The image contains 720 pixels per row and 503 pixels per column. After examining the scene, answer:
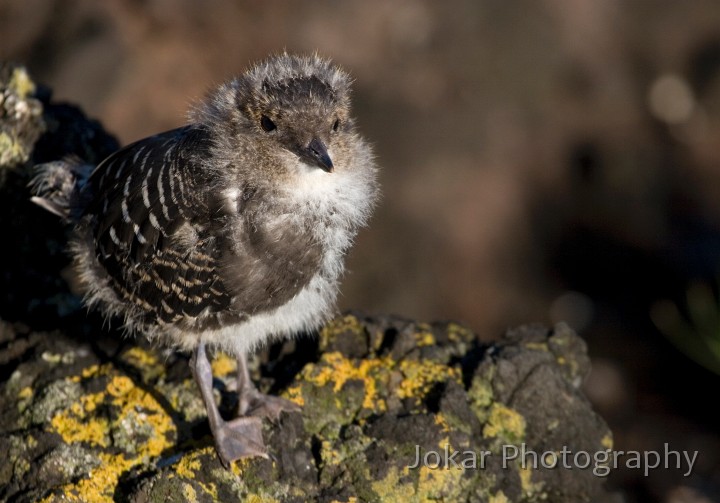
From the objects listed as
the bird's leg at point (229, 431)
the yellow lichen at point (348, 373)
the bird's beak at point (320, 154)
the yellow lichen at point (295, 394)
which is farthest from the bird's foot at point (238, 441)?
the bird's beak at point (320, 154)

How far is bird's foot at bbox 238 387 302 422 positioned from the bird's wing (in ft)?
2.00

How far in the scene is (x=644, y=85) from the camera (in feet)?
36.7

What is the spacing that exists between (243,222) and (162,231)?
51 cm

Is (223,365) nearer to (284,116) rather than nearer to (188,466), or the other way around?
(188,466)

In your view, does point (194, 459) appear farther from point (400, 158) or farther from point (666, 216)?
point (666, 216)

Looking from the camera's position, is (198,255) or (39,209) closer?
(198,255)

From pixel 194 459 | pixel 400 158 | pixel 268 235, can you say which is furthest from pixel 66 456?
pixel 400 158

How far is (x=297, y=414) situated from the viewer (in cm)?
515

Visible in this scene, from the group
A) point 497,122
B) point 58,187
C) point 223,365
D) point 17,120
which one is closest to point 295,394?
point 223,365

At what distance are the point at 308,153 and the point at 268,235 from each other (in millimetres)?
480

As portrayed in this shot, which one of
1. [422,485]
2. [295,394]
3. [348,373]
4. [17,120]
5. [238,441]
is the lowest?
[238,441]

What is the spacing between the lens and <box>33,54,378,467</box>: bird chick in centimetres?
485

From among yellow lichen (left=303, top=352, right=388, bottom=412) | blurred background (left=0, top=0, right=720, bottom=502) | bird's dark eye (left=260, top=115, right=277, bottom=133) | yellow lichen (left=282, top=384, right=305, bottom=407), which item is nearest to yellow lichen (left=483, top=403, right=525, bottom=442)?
yellow lichen (left=303, top=352, right=388, bottom=412)

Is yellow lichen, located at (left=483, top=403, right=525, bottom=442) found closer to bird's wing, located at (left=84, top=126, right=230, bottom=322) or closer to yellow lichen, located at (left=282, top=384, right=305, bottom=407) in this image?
yellow lichen, located at (left=282, top=384, right=305, bottom=407)
